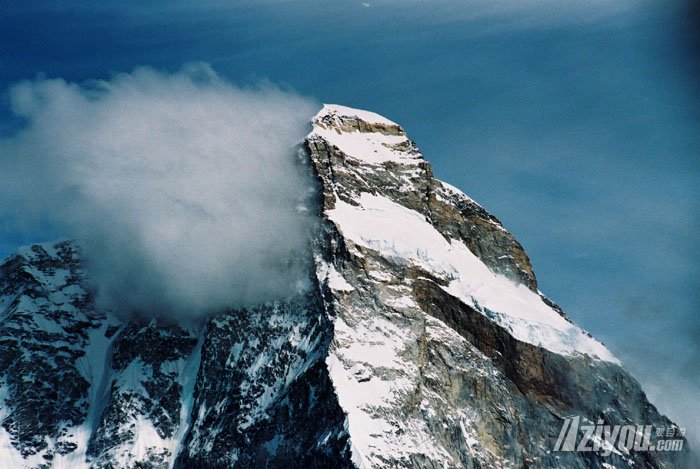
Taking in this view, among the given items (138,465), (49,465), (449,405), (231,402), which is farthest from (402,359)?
(49,465)

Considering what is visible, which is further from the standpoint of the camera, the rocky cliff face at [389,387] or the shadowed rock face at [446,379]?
the shadowed rock face at [446,379]

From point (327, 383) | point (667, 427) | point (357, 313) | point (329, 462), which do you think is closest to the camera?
point (329, 462)

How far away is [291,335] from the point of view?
18912 centimetres

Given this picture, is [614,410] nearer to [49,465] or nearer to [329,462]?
[329,462]

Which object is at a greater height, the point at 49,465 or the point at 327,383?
the point at 327,383

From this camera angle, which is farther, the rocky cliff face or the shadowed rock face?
the shadowed rock face

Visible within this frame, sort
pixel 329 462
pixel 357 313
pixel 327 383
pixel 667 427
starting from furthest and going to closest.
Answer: pixel 667 427 < pixel 357 313 < pixel 327 383 < pixel 329 462

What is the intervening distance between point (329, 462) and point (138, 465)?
53246 mm

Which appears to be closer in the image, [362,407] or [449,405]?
[362,407]

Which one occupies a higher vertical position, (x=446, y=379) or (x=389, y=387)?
(x=446, y=379)

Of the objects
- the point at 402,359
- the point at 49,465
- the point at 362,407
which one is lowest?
the point at 49,465

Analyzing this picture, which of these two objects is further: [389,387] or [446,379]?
[446,379]

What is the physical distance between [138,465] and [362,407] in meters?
55.4

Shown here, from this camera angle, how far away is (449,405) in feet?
573
